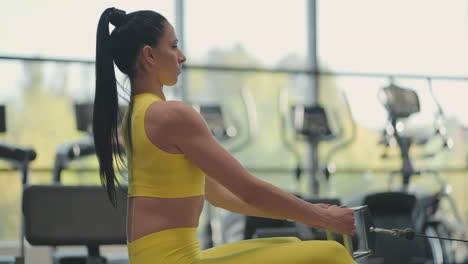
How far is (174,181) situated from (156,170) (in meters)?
0.05

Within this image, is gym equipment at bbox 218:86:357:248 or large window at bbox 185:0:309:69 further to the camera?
large window at bbox 185:0:309:69

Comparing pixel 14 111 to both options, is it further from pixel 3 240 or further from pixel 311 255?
pixel 311 255

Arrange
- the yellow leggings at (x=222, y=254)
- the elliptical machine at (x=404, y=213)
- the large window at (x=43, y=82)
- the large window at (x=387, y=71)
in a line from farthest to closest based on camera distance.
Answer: the large window at (x=387, y=71), the large window at (x=43, y=82), the elliptical machine at (x=404, y=213), the yellow leggings at (x=222, y=254)

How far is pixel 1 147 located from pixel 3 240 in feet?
5.08

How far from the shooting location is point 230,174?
1648 mm

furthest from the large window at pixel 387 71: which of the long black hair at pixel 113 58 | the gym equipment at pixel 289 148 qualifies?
the long black hair at pixel 113 58

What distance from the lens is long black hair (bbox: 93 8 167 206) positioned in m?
1.81

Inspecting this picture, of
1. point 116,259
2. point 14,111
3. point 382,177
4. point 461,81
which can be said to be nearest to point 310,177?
point 382,177

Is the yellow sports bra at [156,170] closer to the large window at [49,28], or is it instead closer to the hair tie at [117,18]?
the hair tie at [117,18]

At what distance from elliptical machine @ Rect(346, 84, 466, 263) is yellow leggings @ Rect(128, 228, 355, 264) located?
2.20 meters

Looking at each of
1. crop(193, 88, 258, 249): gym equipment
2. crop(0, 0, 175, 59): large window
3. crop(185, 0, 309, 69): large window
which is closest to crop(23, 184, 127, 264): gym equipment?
crop(193, 88, 258, 249): gym equipment

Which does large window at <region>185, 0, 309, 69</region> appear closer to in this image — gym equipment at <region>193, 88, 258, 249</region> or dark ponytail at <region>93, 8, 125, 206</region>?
gym equipment at <region>193, 88, 258, 249</region>

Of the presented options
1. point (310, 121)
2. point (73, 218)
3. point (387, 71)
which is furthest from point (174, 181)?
point (387, 71)

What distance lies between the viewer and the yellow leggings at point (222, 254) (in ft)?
5.35
